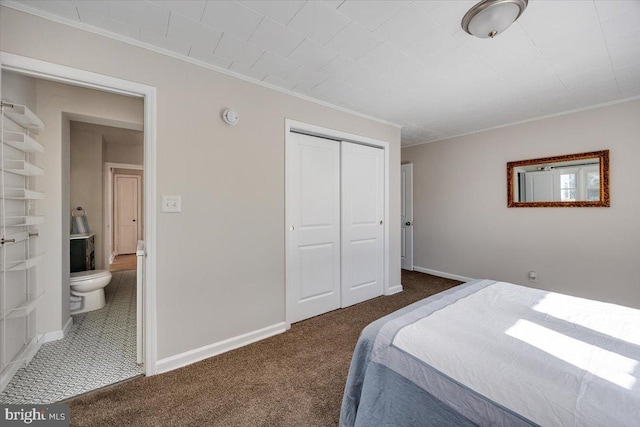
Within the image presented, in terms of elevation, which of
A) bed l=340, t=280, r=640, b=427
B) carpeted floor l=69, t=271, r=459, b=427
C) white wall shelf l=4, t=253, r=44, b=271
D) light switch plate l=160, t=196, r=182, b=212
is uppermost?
light switch plate l=160, t=196, r=182, b=212

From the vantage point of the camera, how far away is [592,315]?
1.35m

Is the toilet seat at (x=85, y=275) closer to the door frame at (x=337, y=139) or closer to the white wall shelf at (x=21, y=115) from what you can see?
the white wall shelf at (x=21, y=115)

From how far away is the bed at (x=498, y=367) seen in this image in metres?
0.79

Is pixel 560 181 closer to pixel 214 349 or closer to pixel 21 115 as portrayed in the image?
pixel 214 349

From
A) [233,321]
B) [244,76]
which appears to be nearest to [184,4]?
[244,76]

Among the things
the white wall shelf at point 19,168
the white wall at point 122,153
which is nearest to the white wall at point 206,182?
the white wall shelf at point 19,168

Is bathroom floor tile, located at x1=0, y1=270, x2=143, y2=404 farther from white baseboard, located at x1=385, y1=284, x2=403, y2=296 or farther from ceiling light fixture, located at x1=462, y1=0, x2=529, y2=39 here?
ceiling light fixture, located at x1=462, y1=0, x2=529, y2=39

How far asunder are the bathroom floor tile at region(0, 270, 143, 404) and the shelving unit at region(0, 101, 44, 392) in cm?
10

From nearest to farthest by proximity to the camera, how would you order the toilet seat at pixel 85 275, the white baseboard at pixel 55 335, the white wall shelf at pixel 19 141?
the white wall shelf at pixel 19 141 < the white baseboard at pixel 55 335 < the toilet seat at pixel 85 275

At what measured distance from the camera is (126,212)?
640 centimetres

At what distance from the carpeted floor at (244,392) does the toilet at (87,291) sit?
66.1 inches

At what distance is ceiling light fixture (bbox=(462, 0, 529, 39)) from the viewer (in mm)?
1414

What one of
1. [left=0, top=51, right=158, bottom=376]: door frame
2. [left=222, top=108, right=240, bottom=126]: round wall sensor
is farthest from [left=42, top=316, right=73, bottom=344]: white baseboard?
[left=222, top=108, right=240, bottom=126]: round wall sensor

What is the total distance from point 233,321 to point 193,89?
75.2 inches
